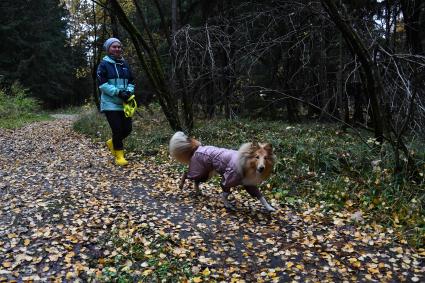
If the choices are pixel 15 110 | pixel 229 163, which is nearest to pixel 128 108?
pixel 229 163

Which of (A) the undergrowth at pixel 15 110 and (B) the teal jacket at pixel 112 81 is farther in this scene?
(A) the undergrowth at pixel 15 110

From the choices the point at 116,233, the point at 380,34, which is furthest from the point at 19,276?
the point at 380,34

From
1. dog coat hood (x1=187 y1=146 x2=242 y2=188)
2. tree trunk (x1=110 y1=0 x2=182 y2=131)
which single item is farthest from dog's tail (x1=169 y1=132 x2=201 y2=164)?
tree trunk (x1=110 y1=0 x2=182 y2=131)

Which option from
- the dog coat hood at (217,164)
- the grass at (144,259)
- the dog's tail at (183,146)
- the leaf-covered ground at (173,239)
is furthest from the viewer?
the dog's tail at (183,146)

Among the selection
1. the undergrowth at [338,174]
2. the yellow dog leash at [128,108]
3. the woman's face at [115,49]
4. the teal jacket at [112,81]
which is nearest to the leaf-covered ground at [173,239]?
the undergrowth at [338,174]

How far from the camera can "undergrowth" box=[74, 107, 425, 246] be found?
565 cm

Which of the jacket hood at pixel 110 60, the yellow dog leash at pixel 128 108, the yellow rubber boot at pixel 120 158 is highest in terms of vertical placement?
the jacket hood at pixel 110 60

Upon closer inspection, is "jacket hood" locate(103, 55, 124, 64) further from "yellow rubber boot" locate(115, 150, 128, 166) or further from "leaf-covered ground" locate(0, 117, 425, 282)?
"leaf-covered ground" locate(0, 117, 425, 282)

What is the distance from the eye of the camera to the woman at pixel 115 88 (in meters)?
7.77

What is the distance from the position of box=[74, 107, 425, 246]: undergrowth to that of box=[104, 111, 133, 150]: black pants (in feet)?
3.15

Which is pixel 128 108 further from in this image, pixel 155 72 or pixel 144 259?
pixel 144 259

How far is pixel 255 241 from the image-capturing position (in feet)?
16.1

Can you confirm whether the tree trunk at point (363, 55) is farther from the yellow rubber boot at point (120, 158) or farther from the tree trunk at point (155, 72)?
the yellow rubber boot at point (120, 158)

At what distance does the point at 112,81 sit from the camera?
7875 millimetres
